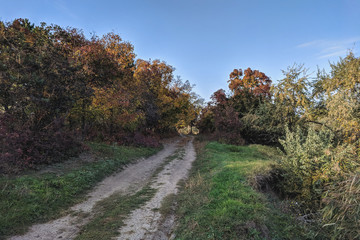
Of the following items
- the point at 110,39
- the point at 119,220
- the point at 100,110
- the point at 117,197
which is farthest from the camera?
the point at 110,39

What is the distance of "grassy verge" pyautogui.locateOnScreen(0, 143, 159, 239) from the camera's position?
5.04 metres

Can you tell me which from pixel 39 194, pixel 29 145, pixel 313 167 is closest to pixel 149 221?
pixel 39 194

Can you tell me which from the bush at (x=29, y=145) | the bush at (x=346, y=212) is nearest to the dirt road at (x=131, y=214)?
the bush at (x=29, y=145)

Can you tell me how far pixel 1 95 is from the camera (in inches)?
362

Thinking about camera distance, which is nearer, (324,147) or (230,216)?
(230,216)

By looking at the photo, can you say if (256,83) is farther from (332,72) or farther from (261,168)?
(261,168)

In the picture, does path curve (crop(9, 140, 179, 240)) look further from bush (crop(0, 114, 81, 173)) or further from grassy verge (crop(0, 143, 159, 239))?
bush (crop(0, 114, 81, 173))

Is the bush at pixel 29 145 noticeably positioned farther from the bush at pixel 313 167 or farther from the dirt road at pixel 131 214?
the bush at pixel 313 167

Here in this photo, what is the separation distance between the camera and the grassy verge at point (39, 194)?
5.04 m

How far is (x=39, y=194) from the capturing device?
6.43 m

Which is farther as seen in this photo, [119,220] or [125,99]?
[125,99]

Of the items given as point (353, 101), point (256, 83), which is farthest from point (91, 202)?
point (256, 83)

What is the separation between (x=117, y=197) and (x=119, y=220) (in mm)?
2110

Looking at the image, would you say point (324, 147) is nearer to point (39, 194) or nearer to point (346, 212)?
point (346, 212)
